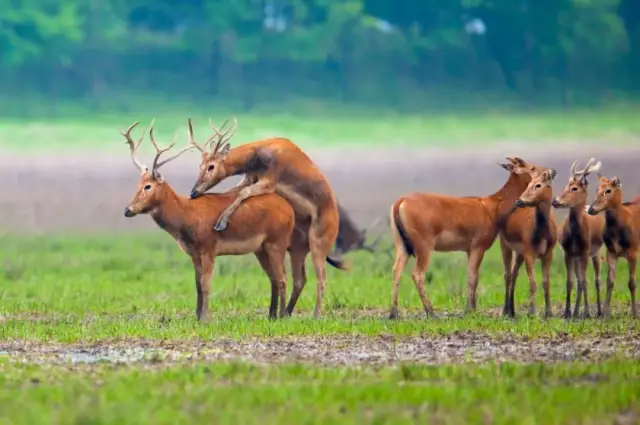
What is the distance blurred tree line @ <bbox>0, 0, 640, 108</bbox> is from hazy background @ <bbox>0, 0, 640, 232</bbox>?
43 mm

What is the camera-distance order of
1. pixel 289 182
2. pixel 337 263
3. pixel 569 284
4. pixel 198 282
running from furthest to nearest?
pixel 337 263 < pixel 289 182 < pixel 569 284 < pixel 198 282

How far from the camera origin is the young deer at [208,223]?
1697cm

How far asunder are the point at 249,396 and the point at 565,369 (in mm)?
2393

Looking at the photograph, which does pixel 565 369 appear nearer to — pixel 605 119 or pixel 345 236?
pixel 345 236

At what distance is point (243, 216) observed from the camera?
55.9ft

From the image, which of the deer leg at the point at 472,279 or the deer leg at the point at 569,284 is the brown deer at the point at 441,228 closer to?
the deer leg at the point at 472,279

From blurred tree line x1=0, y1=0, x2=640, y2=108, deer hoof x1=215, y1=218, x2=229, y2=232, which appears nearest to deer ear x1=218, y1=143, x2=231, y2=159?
deer hoof x1=215, y1=218, x2=229, y2=232

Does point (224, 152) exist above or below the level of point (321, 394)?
above

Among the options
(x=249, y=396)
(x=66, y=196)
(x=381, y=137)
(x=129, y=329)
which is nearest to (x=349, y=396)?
(x=249, y=396)

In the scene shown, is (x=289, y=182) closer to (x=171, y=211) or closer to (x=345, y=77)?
(x=171, y=211)

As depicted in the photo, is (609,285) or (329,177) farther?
(329,177)

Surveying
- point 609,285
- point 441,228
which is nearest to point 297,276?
point 441,228

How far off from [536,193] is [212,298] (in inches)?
156

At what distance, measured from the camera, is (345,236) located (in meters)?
24.9
